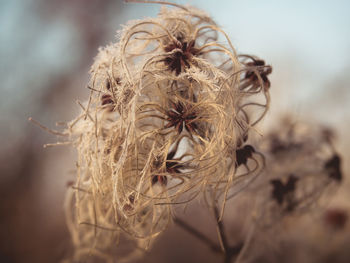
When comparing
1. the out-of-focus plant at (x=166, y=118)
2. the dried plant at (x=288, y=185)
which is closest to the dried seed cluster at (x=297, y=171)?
the dried plant at (x=288, y=185)

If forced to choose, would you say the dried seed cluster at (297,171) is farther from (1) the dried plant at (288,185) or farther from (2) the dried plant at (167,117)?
(2) the dried plant at (167,117)

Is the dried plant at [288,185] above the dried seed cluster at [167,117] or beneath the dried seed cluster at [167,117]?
beneath

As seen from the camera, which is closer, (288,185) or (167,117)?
(167,117)

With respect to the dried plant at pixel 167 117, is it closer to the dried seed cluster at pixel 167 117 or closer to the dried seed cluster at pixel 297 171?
the dried seed cluster at pixel 167 117

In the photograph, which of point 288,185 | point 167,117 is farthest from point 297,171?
point 167,117

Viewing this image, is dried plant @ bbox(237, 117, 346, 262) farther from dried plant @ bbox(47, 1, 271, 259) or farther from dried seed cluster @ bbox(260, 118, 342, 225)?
dried plant @ bbox(47, 1, 271, 259)

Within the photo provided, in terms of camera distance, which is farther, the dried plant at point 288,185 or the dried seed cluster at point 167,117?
the dried plant at point 288,185

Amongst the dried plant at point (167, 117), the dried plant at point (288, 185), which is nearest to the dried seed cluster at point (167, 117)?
the dried plant at point (167, 117)

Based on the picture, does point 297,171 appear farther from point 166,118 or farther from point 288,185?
point 166,118

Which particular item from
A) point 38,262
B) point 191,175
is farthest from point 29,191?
point 191,175
